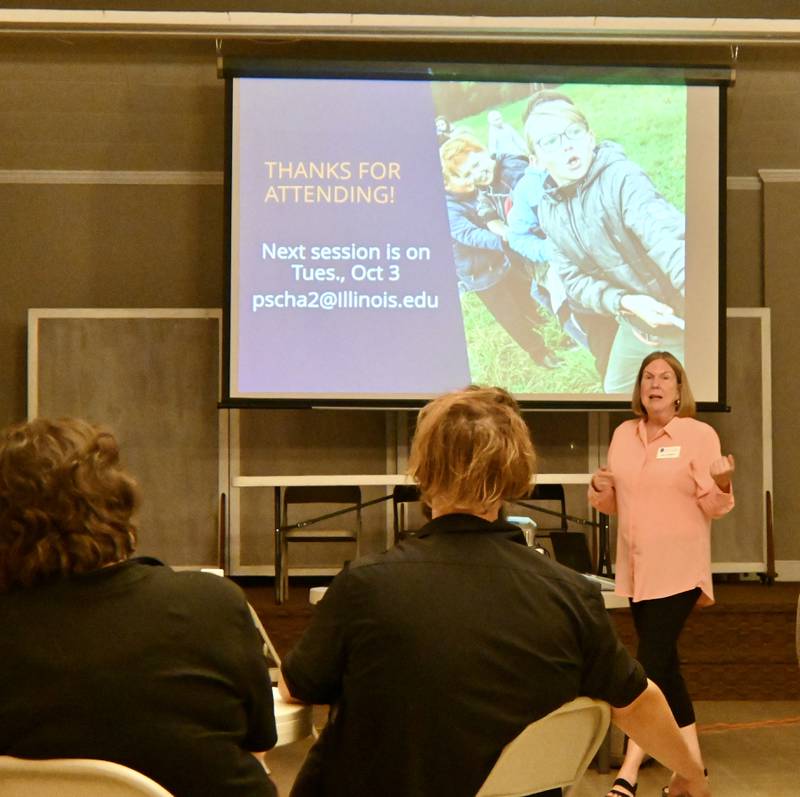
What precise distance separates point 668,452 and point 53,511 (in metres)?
2.66

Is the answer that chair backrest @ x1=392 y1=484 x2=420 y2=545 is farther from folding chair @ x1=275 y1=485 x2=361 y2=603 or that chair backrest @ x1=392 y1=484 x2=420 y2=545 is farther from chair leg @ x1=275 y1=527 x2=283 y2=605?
chair leg @ x1=275 y1=527 x2=283 y2=605

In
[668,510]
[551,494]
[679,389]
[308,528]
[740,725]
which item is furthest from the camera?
[308,528]

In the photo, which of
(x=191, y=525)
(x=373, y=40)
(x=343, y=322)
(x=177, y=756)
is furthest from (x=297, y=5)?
(x=177, y=756)

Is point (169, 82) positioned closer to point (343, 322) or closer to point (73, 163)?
point (73, 163)

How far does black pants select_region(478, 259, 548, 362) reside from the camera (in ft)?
20.2

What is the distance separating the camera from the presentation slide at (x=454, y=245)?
614 centimetres

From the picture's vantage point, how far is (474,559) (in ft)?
5.91

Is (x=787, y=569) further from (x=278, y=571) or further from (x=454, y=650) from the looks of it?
(x=454, y=650)

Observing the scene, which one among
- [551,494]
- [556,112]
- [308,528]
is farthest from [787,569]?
[556,112]

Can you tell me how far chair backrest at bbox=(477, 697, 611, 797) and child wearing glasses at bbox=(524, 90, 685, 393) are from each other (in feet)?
14.7

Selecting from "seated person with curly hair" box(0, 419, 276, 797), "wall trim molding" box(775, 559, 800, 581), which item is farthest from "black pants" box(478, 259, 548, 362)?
"seated person with curly hair" box(0, 419, 276, 797)

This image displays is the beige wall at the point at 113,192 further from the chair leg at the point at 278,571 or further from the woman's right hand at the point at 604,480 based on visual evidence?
the woman's right hand at the point at 604,480

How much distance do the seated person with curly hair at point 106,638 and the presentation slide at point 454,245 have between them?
4485mm

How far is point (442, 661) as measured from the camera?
1.73 m
